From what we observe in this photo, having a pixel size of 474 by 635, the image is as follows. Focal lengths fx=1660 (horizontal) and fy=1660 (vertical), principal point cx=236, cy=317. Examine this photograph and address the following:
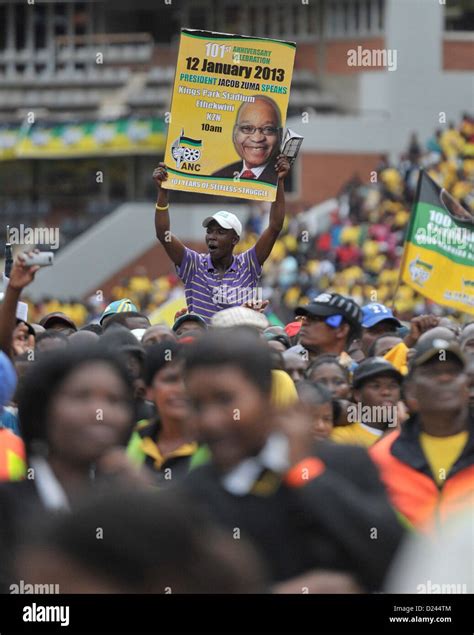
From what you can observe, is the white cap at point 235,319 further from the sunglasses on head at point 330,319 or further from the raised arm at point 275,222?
the raised arm at point 275,222

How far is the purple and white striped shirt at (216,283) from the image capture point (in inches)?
348

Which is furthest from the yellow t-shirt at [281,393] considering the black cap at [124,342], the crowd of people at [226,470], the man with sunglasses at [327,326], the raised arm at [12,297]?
the man with sunglasses at [327,326]

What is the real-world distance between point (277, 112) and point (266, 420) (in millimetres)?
5976

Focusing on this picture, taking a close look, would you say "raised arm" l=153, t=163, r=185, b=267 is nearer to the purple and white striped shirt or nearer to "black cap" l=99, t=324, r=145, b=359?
the purple and white striped shirt

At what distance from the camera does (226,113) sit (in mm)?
9750

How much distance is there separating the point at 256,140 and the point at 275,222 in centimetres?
89

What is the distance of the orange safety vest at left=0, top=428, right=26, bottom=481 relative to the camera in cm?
452

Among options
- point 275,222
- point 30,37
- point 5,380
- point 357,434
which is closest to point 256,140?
point 275,222

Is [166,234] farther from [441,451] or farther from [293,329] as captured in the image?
[441,451]

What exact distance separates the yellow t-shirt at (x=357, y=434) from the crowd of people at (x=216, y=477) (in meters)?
0.18

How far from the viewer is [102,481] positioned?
4.06 metres

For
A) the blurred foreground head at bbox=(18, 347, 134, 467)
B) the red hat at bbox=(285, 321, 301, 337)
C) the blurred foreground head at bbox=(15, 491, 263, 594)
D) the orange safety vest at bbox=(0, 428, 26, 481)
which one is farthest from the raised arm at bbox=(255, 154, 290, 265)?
the blurred foreground head at bbox=(15, 491, 263, 594)

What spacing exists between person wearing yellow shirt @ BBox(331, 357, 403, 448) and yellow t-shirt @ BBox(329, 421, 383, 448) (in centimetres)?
2
